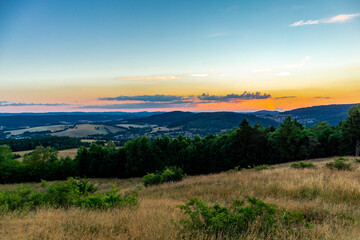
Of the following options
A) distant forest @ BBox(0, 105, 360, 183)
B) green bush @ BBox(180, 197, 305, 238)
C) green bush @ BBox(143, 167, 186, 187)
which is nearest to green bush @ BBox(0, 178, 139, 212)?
green bush @ BBox(180, 197, 305, 238)

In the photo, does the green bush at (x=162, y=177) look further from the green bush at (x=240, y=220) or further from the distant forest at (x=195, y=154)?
the distant forest at (x=195, y=154)

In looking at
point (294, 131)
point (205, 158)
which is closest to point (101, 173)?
point (205, 158)

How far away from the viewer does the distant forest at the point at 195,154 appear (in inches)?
Answer: 1905

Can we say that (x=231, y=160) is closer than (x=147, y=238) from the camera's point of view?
No

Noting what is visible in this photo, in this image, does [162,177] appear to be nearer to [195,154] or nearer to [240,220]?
[240,220]

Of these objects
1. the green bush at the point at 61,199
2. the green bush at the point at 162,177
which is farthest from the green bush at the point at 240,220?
the green bush at the point at 162,177

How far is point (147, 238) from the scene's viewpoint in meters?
4.33

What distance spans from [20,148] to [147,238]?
14356cm

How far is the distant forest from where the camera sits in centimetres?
4838

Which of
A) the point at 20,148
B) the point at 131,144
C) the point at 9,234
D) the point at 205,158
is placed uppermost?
the point at 9,234

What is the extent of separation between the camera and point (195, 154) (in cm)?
5725

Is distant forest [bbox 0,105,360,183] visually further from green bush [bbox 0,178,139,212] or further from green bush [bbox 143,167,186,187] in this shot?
green bush [bbox 0,178,139,212]

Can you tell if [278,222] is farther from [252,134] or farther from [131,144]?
[131,144]

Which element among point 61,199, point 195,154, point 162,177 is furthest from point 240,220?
point 195,154
